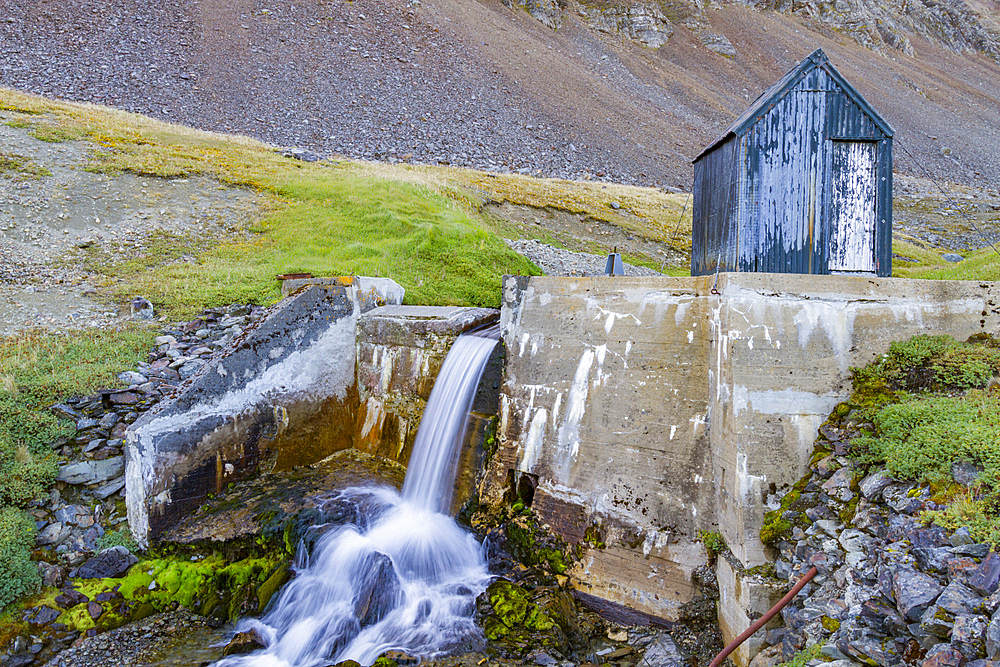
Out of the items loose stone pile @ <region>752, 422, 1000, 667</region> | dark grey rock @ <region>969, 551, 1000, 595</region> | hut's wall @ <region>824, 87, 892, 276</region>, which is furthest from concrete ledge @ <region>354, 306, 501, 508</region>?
dark grey rock @ <region>969, 551, 1000, 595</region>

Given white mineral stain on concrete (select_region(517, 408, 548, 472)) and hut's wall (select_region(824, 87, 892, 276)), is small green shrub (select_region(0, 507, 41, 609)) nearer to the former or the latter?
white mineral stain on concrete (select_region(517, 408, 548, 472))

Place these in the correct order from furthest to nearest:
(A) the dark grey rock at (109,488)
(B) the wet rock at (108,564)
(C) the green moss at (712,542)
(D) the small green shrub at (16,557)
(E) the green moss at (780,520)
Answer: (A) the dark grey rock at (109,488) < (B) the wet rock at (108,564) < (D) the small green shrub at (16,557) < (C) the green moss at (712,542) < (E) the green moss at (780,520)

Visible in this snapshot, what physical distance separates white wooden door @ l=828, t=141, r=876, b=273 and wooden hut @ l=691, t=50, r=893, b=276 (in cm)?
1

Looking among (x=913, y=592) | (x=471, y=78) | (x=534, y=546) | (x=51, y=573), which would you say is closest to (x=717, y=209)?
(x=534, y=546)

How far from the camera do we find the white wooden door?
333 inches

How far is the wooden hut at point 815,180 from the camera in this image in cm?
843

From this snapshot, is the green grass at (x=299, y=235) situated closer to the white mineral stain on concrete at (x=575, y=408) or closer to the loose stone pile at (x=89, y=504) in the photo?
the loose stone pile at (x=89, y=504)

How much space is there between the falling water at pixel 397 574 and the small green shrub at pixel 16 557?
252 cm

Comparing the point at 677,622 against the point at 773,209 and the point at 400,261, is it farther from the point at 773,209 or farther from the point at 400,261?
the point at 400,261

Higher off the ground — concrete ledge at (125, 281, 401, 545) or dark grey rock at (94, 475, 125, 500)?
concrete ledge at (125, 281, 401, 545)

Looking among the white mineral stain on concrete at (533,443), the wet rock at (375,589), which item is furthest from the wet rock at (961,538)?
the wet rock at (375,589)

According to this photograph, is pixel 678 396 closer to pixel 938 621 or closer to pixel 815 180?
A: pixel 938 621

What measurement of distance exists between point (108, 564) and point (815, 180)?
35.5ft

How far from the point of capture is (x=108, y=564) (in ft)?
23.2
